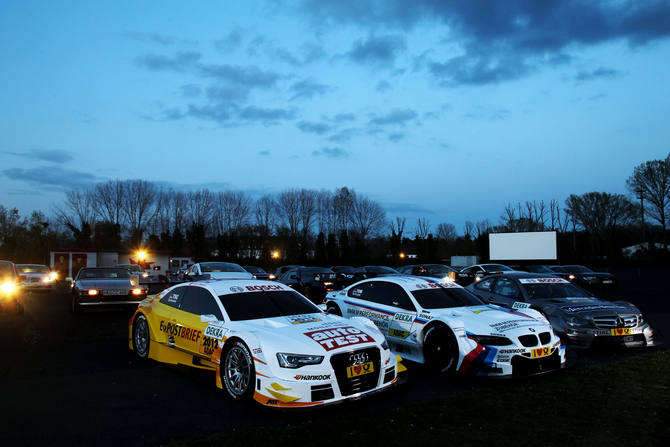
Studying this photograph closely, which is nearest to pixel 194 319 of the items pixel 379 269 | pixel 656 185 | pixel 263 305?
pixel 263 305

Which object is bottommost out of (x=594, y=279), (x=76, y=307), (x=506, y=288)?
(x=594, y=279)

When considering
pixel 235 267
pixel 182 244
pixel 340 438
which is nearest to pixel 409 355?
pixel 340 438

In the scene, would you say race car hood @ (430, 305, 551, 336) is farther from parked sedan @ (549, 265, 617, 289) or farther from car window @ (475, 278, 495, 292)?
parked sedan @ (549, 265, 617, 289)

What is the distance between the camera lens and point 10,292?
1262 cm

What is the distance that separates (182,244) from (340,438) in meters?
60.8

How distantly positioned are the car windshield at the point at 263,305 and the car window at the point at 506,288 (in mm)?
4991

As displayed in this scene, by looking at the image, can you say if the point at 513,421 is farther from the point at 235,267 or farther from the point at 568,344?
the point at 235,267

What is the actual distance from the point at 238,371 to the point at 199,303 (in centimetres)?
159

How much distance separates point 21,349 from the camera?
820 centimetres

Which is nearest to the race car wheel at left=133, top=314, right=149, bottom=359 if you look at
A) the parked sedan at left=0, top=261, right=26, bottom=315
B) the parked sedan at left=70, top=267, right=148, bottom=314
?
the parked sedan at left=70, top=267, right=148, bottom=314

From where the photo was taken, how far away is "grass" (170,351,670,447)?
407 cm

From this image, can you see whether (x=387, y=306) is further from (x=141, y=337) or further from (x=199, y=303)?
(x=141, y=337)

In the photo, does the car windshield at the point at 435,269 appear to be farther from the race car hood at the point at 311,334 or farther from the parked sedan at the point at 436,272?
the race car hood at the point at 311,334

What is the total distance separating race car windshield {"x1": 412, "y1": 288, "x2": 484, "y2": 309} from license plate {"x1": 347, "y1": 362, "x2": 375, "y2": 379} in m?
2.40
